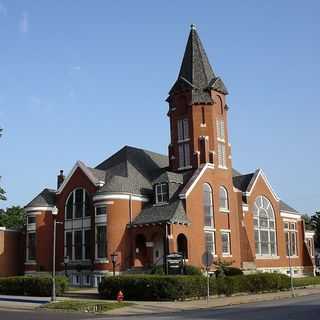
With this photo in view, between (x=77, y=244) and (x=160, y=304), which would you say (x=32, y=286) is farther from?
(x=160, y=304)

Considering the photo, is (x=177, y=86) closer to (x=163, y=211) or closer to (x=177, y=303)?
(x=163, y=211)

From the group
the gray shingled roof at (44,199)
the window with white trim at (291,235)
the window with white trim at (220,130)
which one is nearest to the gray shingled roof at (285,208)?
the window with white trim at (291,235)

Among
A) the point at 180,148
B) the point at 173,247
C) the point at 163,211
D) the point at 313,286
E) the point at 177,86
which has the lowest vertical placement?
the point at 313,286

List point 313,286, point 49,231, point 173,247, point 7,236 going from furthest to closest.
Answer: point 7,236, point 49,231, point 313,286, point 173,247

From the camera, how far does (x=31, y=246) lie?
54.3 metres

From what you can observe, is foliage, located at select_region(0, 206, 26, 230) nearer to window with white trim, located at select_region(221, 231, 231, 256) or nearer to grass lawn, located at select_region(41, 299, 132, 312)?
window with white trim, located at select_region(221, 231, 231, 256)

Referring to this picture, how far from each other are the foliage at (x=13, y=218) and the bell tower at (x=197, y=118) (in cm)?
3688

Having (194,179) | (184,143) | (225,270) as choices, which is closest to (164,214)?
(194,179)

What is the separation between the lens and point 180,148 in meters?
55.1

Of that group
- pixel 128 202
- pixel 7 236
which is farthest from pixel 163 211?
pixel 7 236

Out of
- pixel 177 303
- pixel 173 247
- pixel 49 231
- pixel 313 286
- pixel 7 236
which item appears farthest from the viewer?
pixel 7 236

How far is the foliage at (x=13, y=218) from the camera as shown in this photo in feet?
274

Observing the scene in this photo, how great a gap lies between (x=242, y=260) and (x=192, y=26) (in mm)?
26268

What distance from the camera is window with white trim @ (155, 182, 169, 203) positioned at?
50031 millimetres
